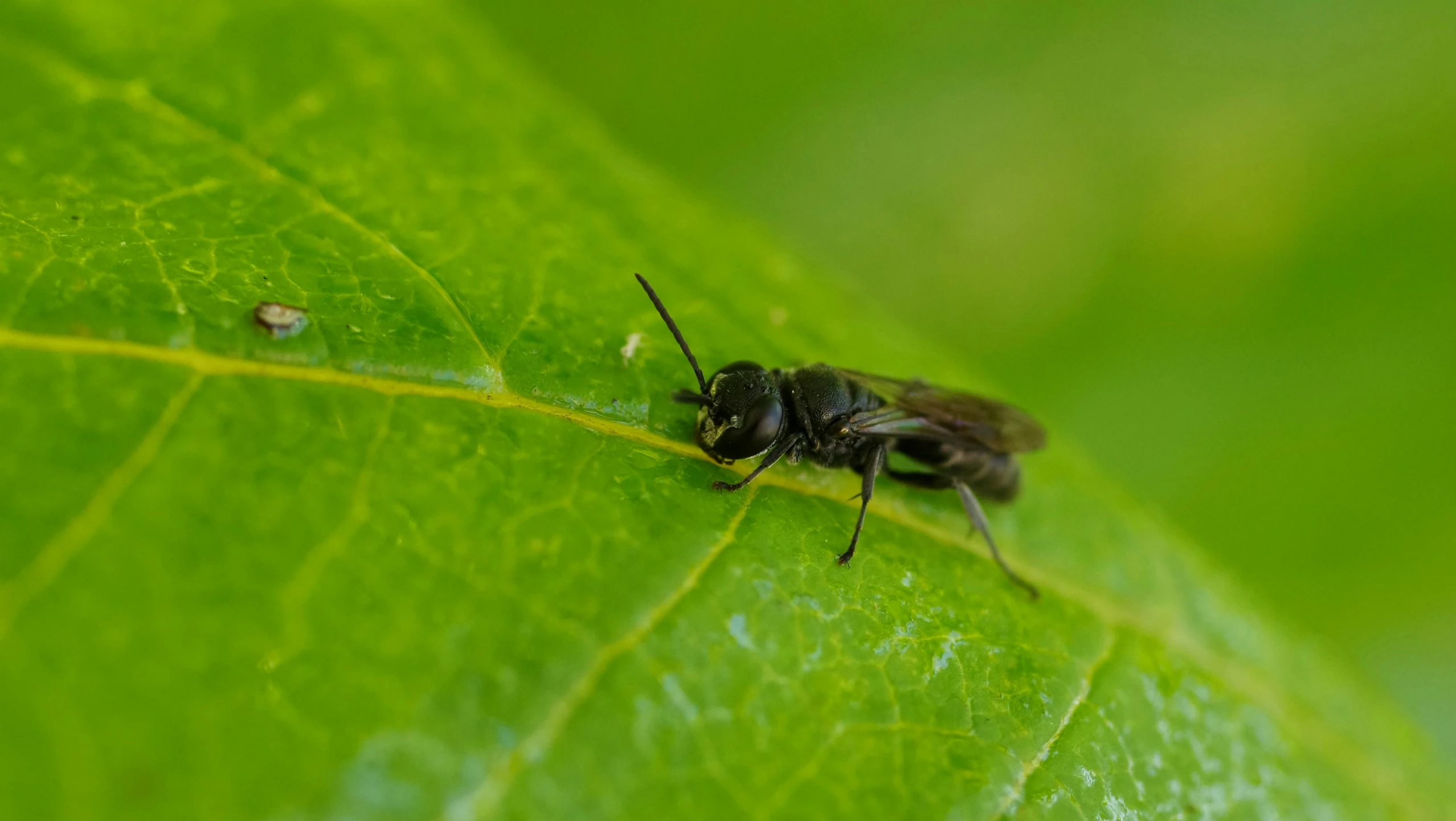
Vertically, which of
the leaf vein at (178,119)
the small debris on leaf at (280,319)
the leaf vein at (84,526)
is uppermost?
the small debris on leaf at (280,319)

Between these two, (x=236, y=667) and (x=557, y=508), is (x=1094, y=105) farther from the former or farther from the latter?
(x=236, y=667)

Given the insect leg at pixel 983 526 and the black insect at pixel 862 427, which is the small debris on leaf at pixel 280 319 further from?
the insect leg at pixel 983 526

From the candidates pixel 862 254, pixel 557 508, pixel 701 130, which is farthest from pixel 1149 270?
pixel 557 508

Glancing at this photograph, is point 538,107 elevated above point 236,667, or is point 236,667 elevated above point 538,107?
point 538,107

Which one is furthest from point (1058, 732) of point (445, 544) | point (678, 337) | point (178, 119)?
point (178, 119)

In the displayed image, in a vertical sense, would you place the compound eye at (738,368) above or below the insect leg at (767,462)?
above

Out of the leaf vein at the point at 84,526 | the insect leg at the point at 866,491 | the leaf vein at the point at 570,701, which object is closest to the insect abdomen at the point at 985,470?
the insect leg at the point at 866,491

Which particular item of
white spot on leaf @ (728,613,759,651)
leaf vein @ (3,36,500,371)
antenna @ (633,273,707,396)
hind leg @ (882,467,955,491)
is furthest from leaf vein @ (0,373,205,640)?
hind leg @ (882,467,955,491)

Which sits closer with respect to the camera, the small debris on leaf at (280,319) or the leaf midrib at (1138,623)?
the small debris on leaf at (280,319)
